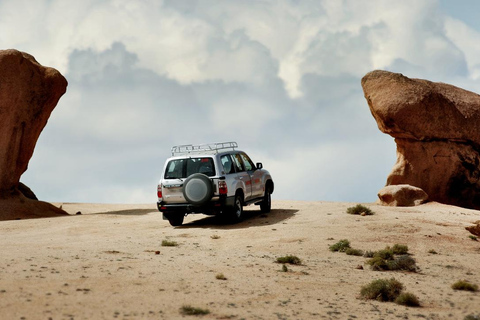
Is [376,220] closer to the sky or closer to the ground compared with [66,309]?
closer to the sky

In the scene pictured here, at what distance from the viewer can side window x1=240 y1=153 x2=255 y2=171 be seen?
20.1 metres

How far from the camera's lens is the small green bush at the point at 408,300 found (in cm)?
927

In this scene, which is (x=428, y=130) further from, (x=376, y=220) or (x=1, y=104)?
Answer: (x=1, y=104)

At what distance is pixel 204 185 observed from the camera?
1745 cm

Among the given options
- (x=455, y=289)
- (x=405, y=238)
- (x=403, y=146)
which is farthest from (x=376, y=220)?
(x=403, y=146)

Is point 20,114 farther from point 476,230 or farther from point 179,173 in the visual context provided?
point 476,230

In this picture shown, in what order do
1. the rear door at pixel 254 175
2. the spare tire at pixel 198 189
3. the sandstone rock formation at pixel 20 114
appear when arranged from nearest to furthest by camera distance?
1. the spare tire at pixel 198 189
2. the rear door at pixel 254 175
3. the sandstone rock formation at pixel 20 114

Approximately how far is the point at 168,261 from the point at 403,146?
17987 mm

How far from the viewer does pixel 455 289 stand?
1048cm

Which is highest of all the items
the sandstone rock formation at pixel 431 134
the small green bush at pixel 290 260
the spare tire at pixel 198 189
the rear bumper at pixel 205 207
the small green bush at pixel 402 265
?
the sandstone rock formation at pixel 431 134

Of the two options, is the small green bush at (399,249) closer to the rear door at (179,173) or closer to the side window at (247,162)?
the rear door at (179,173)

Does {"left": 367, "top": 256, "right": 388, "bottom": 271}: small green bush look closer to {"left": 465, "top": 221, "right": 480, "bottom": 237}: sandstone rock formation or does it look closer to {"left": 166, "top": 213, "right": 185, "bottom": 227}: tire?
{"left": 465, "top": 221, "right": 480, "bottom": 237}: sandstone rock formation

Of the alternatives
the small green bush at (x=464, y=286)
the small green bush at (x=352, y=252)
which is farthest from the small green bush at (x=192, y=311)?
the small green bush at (x=352, y=252)

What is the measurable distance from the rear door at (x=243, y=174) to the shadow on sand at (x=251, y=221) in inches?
32.4
